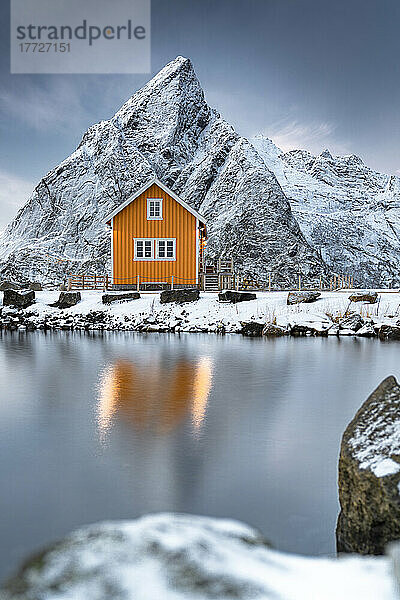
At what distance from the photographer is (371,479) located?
341cm

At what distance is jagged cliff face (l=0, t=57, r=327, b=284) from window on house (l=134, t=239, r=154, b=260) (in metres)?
30.6

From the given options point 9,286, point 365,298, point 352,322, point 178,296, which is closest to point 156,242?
point 178,296

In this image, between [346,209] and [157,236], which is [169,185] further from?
[157,236]

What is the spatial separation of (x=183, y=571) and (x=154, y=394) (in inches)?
269

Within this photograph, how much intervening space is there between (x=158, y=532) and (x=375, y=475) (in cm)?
167

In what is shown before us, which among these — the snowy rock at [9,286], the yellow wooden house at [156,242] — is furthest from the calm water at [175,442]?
the yellow wooden house at [156,242]

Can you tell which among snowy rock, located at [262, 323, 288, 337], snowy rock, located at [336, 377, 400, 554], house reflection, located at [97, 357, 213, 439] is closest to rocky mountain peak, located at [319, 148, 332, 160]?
snowy rock, located at [262, 323, 288, 337]

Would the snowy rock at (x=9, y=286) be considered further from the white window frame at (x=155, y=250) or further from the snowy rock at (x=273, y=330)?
the snowy rock at (x=273, y=330)

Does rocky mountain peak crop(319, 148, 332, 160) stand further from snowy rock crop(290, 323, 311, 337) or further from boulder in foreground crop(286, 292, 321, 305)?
snowy rock crop(290, 323, 311, 337)

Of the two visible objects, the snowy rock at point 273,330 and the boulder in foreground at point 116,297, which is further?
the boulder in foreground at point 116,297

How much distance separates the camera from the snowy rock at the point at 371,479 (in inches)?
131

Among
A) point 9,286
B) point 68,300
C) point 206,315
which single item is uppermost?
point 9,286

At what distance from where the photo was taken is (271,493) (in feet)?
15.9

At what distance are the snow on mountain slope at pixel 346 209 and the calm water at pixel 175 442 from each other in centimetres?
6288
